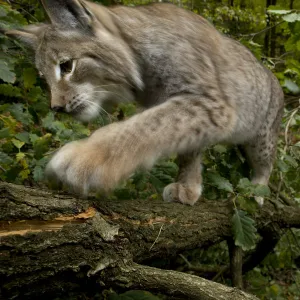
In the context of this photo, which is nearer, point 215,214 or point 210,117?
point 210,117

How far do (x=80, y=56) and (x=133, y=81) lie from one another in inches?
13.9

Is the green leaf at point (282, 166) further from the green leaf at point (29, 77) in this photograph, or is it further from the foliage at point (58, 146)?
the green leaf at point (29, 77)

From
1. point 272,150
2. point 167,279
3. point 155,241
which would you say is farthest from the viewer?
point 272,150

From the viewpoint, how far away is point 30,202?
60.6 inches

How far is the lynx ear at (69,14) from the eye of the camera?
2.20m

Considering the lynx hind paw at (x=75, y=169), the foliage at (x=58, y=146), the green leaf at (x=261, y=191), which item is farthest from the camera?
the green leaf at (x=261, y=191)

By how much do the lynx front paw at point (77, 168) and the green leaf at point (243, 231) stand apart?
917mm

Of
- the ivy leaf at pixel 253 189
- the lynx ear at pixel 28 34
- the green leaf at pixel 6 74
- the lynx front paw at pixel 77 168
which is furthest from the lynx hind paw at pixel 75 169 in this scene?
the ivy leaf at pixel 253 189

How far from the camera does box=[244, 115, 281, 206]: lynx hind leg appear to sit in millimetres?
3496

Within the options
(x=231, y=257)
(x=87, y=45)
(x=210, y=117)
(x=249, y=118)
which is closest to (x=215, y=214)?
(x=231, y=257)

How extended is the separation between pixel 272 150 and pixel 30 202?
8.45 feet

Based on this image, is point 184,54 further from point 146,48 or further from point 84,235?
point 84,235

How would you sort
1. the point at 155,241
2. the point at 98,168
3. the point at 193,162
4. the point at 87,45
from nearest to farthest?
1. the point at 98,168
2. the point at 155,241
3. the point at 87,45
4. the point at 193,162

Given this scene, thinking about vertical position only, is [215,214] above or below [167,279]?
below
